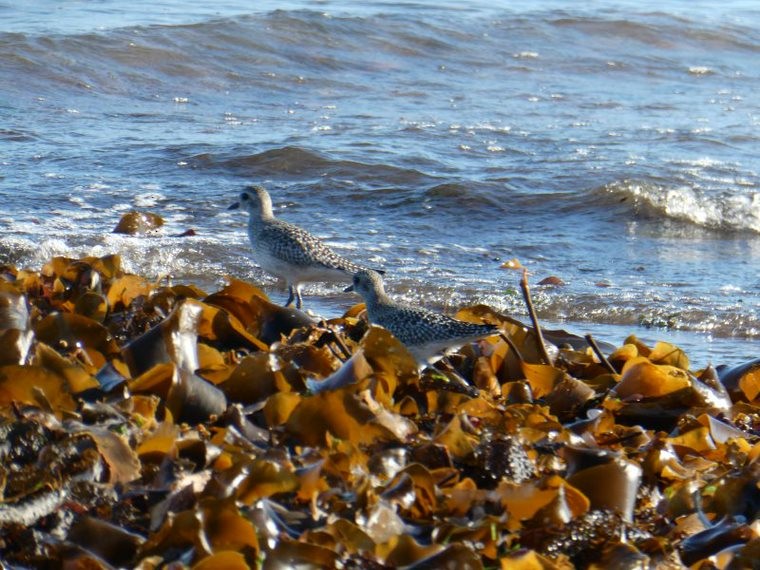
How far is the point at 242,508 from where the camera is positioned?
228 cm

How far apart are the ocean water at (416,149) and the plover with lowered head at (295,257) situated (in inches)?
19.7

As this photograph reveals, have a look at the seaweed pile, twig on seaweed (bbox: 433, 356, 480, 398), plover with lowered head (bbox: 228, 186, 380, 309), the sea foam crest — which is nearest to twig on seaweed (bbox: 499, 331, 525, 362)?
the seaweed pile

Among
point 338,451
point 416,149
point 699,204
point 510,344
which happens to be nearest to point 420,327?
point 510,344

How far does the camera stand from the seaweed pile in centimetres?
219

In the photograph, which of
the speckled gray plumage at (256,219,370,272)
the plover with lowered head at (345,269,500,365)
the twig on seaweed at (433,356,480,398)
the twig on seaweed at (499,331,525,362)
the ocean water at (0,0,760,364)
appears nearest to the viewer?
the twig on seaweed at (433,356,480,398)

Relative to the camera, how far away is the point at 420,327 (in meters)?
4.09

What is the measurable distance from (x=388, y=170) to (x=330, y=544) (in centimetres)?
665

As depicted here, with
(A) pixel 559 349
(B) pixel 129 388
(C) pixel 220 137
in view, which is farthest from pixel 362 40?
(B) pixel 129 388

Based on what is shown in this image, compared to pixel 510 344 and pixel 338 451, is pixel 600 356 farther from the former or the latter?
pixel 338 451

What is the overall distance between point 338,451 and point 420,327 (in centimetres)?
154

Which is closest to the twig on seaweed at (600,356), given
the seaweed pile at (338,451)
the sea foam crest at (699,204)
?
the seaweed pile at (338,451)

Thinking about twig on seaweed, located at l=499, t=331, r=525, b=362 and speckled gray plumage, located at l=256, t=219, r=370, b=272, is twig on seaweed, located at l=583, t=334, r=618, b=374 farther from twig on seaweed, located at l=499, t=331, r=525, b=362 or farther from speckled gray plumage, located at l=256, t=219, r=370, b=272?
speckled gray plumage, located at l=256, t=219, r=370, b=272

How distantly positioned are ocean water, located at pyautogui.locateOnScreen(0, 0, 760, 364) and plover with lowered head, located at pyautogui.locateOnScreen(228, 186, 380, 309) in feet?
1.64

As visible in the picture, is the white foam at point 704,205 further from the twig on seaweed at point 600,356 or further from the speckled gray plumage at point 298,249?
the twig on seaweed at point 600,356
